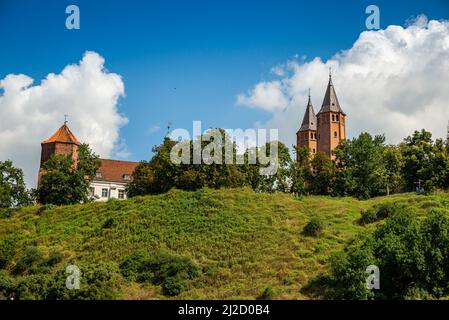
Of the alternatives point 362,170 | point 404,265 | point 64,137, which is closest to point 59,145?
point 64,137

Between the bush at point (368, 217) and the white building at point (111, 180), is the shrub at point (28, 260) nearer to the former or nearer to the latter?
the bush at point (368, 217)

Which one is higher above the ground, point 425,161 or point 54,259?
point 425,161

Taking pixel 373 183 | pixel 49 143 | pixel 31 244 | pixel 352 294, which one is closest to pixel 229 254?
pixel 352 294

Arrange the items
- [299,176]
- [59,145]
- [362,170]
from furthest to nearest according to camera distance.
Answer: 1. [59,145]
2. [299,176]
3. [362,170]

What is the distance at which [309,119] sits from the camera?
91938mm

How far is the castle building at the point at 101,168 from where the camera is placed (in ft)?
221

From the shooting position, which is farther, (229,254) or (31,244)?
(31,244)

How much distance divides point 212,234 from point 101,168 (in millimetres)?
39090

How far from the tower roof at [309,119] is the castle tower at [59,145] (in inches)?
1510

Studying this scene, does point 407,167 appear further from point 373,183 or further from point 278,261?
point 278,261

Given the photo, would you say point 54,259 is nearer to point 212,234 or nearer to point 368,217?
point 212,234

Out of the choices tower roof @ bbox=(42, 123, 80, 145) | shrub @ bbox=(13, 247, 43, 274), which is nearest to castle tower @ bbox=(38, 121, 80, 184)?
tower roof @ bbox=(42, 123, 80, 145)

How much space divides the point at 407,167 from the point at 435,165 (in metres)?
6.32

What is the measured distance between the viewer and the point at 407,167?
61281 millimetres
